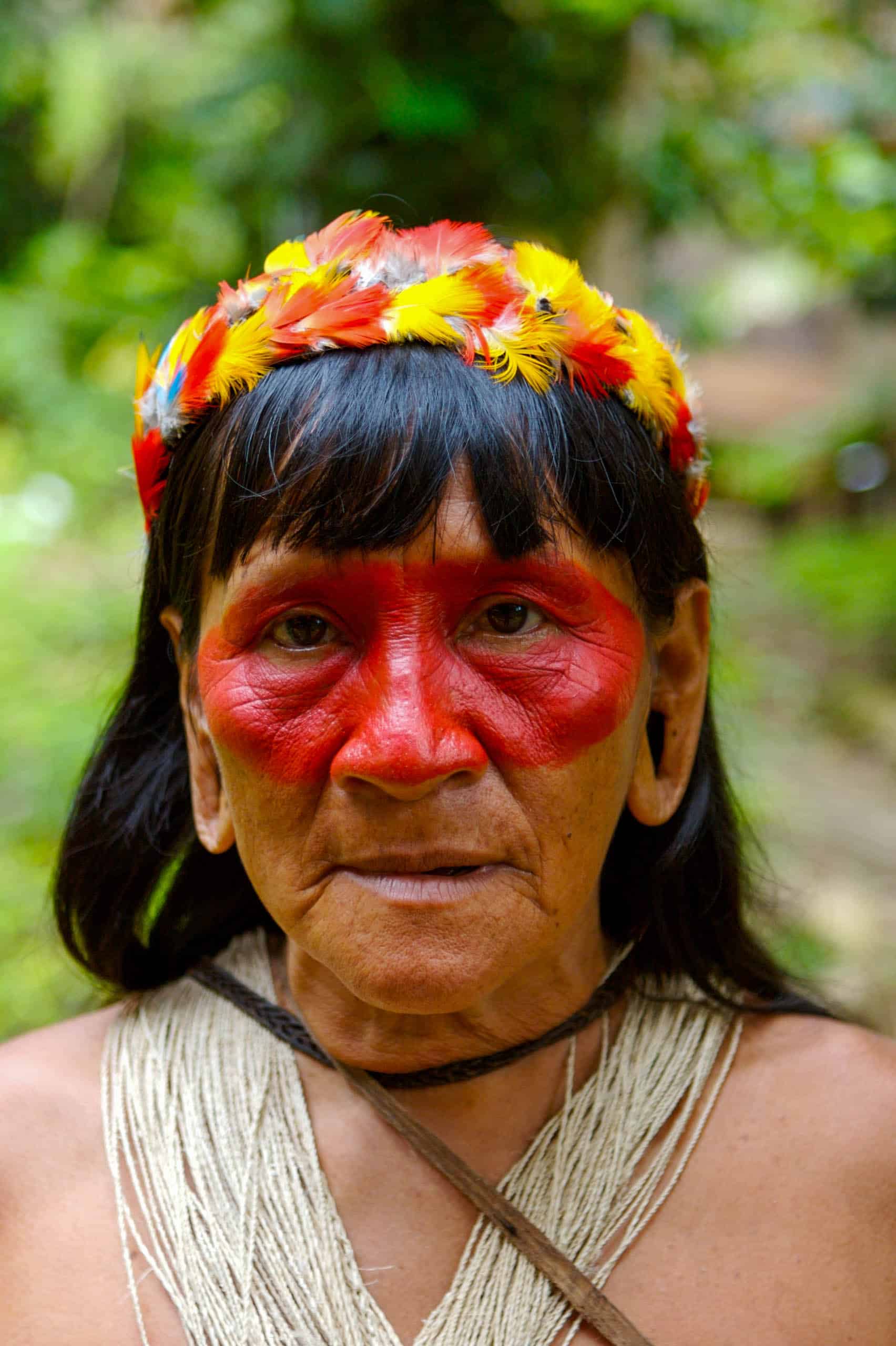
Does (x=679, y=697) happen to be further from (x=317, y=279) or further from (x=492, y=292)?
(x=317, y=279)

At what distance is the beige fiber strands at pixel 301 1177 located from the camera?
1515mm

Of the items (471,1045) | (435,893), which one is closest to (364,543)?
(435,893)

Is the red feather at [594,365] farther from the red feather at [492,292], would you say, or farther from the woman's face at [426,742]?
the woman's face at [426,742]

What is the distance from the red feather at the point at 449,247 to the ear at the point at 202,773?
595mm

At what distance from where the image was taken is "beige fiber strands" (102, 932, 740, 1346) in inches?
59.6

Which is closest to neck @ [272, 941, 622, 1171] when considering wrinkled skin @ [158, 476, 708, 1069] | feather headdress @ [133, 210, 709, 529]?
wrinkled skin @ [158, 476, 708, 1069]

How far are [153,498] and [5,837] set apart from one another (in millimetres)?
3146

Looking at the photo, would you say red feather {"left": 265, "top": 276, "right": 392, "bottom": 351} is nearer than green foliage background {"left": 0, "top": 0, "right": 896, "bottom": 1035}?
Yes

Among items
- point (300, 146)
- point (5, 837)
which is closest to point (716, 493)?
point (300, 146)

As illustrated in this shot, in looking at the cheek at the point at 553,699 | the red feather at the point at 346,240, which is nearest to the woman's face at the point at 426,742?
the cheek at the point at 553,699

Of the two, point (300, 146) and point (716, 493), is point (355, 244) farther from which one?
point (716, 493)

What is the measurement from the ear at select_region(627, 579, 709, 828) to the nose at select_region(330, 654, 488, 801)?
1.38 ft

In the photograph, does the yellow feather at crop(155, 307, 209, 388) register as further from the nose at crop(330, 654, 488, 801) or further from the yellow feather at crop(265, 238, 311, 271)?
the nose at crop(330, 654, 488, 801)

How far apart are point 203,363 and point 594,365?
1.68 feet
